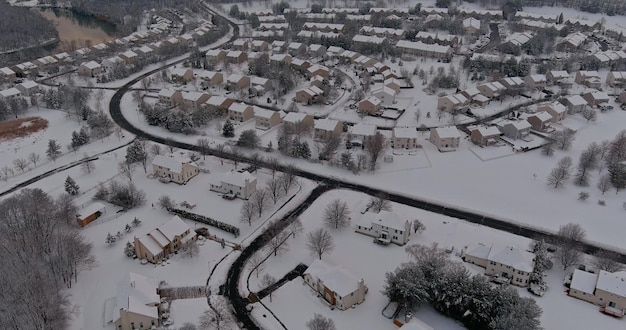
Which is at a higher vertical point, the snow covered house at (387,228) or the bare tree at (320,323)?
the snow covered house at (387,228)

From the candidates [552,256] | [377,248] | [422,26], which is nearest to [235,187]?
[377,248]

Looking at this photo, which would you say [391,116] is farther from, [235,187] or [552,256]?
[552,256]

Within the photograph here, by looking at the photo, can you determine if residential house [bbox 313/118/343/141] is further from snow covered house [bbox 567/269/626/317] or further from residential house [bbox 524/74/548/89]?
residential house [bbox 524/74/548/89]

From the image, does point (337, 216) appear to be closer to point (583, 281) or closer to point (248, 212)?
point (248, 212)

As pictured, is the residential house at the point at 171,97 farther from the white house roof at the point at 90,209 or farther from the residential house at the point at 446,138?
the residential house at the point at 446,138

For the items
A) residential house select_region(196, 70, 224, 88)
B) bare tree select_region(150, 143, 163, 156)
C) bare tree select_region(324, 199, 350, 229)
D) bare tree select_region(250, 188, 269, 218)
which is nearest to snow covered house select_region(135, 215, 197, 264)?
bare tree select_region(250, 188, 269, 218)

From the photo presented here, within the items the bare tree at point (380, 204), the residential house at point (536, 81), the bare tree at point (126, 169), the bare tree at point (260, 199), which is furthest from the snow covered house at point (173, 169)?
the residential house at point (536, 81)
